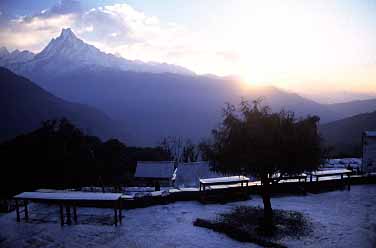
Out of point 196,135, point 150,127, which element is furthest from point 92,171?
point 150,127

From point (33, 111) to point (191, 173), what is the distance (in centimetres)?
9882

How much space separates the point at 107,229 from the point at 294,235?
794cm

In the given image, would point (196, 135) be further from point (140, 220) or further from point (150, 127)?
point (140, 220)

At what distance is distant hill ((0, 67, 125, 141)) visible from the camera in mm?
100925

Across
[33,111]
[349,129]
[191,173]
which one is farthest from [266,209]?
[33,111]

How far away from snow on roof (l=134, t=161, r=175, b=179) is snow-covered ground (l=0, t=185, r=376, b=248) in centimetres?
1578

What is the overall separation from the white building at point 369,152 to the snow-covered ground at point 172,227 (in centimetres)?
925

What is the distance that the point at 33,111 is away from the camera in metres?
116

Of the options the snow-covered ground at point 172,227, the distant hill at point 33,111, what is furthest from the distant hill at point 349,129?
the snow-covered ground at point 172,227

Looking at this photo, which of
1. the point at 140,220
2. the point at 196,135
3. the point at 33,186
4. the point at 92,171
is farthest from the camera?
the point at 196,135

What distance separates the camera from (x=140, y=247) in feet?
41.0

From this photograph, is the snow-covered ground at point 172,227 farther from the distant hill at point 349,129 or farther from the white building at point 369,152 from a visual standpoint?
the distant hill at point 349,129

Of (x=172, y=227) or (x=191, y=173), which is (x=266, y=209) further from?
(x=191, y=173)

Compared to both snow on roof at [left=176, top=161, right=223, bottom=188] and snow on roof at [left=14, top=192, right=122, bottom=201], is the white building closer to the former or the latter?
snow on roof at [left=176, top=161, right=223, bottom=188]
